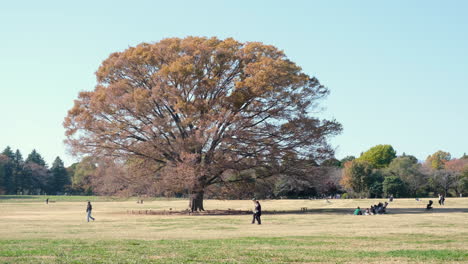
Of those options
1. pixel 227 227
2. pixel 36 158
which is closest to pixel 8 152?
pixel 36 158

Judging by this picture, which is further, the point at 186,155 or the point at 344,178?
the point at 344,178

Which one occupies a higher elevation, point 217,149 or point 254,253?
point 217,149

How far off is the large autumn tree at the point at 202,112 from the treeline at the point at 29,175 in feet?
332

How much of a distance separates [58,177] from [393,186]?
94820mm

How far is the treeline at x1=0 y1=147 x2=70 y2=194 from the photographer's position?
473 ft

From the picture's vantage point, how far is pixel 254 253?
16.5m

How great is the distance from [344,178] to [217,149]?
222 ft

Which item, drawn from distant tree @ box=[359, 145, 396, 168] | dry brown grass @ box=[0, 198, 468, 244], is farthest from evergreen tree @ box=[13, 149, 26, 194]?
dry brown grass @ box=[0, 198, 468, 244]

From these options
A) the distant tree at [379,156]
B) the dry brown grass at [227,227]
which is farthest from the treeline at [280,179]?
the dry brown grass at [227,227]

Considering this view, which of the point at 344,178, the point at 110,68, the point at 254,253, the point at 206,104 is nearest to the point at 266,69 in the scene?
the point at 206,104

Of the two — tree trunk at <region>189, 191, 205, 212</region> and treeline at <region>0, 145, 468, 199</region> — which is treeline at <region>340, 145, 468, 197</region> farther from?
tree trunk at <region>189, 191, 205, 212</region>

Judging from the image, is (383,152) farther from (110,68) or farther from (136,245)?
(136,245)

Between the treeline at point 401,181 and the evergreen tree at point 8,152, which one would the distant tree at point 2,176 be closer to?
the evergreen tree at point 8,152

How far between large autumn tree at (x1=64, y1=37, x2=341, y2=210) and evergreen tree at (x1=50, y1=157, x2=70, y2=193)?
108 meters
